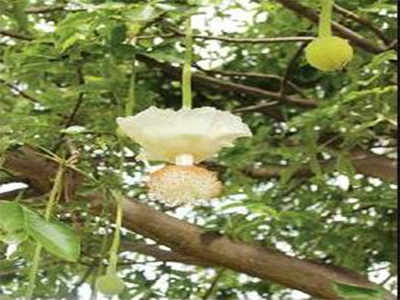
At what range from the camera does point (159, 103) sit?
1987mm

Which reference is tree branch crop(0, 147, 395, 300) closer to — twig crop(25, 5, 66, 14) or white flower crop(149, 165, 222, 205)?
twig crop(25, 5, 66, 14)

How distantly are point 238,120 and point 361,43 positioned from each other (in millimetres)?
761

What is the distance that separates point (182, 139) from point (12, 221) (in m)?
0.15

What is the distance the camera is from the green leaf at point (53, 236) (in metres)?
0.74

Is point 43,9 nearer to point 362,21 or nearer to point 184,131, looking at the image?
point 362,21

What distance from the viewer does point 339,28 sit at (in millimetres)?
1431

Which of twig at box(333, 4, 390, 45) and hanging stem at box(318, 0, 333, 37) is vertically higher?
hanging stem at box(318, 0, 333, 37)

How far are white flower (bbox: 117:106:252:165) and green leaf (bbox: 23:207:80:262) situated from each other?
0.10 m

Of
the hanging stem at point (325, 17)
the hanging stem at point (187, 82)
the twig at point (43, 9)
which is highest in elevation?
the hanging stem at point (325, 17)

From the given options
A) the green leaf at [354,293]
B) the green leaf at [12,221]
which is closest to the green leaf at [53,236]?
the green leaf at [12,221]

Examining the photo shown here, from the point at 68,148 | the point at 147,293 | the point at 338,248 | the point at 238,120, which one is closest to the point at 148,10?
the point at 238,120

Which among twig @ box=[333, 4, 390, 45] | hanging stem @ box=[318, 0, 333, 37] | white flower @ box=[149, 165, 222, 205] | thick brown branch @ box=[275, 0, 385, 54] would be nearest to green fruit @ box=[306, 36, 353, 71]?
hanging stem @ box=[318, 0, 333, 37]

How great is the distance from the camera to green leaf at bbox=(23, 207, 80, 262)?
0.74 metres

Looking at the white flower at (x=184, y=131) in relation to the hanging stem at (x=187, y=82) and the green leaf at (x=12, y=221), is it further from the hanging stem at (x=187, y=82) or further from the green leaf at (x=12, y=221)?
the green leaf at (x=12, y=221)
